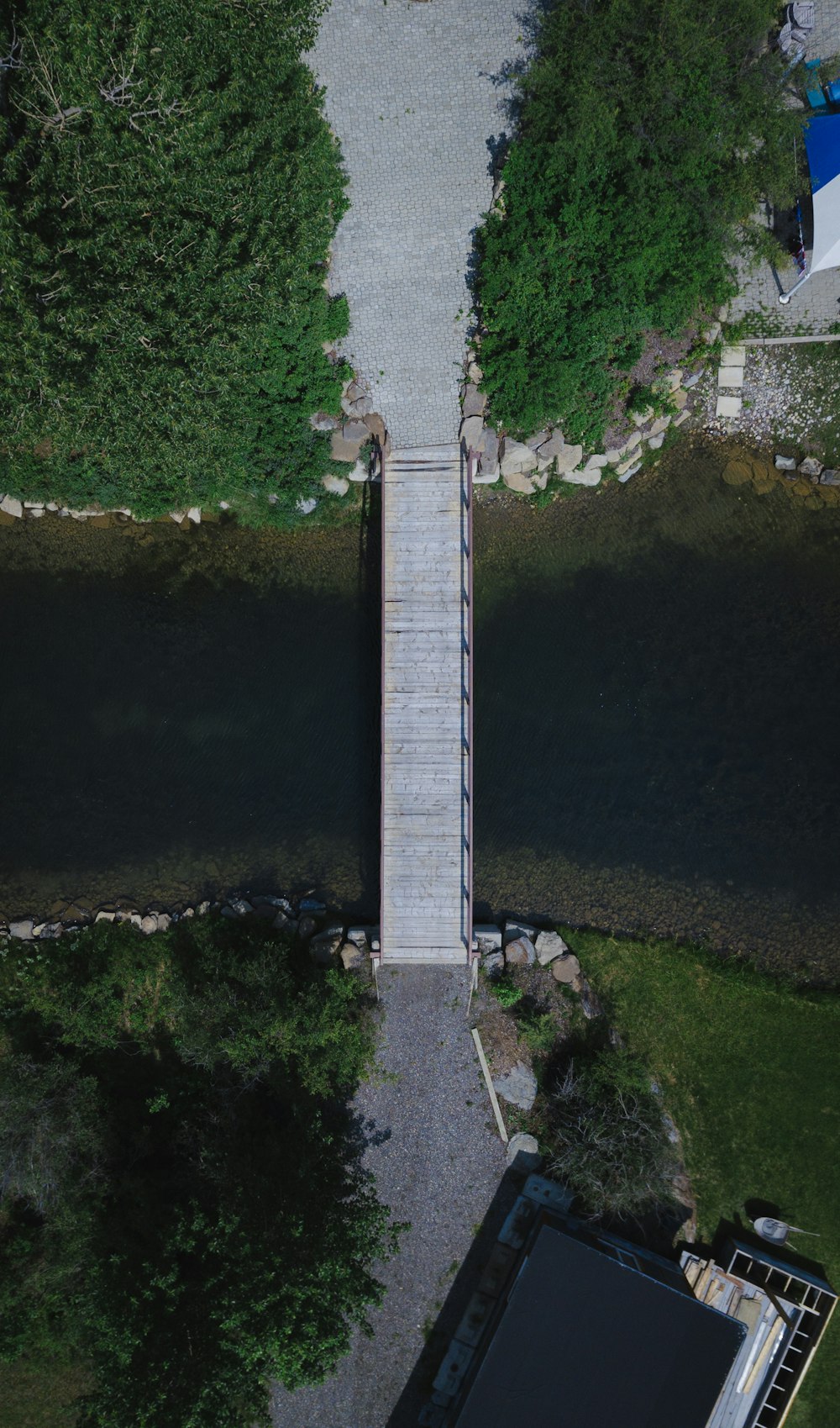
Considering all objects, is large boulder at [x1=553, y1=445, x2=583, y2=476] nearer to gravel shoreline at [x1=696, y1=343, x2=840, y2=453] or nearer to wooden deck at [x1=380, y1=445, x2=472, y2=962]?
wooden deck at [x1=380, y1=445, x2=472, y2=962]

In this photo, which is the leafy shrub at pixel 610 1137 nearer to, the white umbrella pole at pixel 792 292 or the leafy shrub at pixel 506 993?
the leafy shrub at pixel 506 993

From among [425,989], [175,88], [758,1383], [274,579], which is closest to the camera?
[175,88]

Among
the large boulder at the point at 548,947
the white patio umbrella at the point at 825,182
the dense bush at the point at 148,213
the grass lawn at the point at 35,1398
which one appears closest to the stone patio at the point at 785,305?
the white patio umbrella at the point at 825,182

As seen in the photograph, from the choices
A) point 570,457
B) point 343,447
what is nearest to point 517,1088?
point 570,457

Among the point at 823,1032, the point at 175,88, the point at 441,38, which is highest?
the point at 441,38

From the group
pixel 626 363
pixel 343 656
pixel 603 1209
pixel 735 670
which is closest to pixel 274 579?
pixel 343 656

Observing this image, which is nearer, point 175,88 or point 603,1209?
point 175,88

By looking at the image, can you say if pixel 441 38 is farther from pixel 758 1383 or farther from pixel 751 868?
pixel 758 1383

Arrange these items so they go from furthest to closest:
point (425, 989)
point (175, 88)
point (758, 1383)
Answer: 1. point (425, 989)
2. point (758, 1383)
3. point (175, 88)
